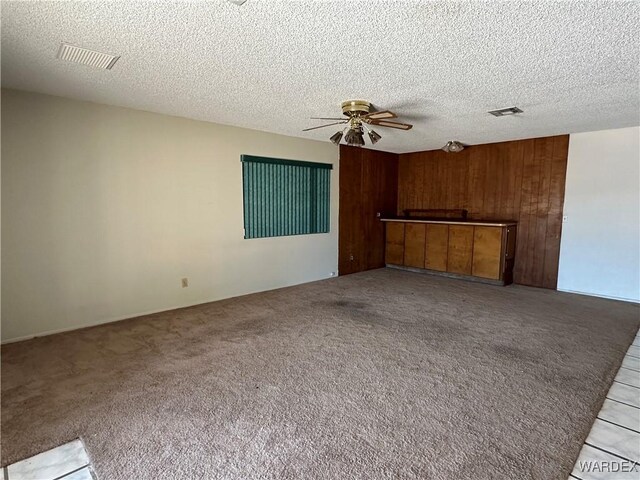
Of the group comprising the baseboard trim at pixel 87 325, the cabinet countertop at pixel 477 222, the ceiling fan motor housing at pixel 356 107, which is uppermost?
the ceiling fan motor housing at pixel 356 107

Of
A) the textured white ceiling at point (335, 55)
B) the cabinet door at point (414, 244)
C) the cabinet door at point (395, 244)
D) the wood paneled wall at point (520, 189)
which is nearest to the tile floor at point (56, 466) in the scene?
the textured white ceiling at point (335, 55)

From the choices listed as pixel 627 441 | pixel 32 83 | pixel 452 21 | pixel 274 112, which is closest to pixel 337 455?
pixel 627 441

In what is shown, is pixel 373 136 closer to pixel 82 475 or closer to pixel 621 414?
pixel 621 414

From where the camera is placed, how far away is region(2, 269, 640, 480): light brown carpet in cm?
171

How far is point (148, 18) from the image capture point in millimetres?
1904

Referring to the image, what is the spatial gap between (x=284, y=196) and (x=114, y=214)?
2233mm

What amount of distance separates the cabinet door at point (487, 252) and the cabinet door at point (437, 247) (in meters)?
0.49

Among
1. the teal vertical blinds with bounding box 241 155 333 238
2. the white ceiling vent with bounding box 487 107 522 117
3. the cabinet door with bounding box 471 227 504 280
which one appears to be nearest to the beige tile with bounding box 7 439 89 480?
the teal vertical blinds with bounding box 241 155 333 238

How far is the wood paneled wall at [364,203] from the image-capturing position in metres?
6.04

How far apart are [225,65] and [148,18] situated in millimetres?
693

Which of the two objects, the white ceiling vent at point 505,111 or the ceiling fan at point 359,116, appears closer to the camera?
the ceiling fan at point 359,116

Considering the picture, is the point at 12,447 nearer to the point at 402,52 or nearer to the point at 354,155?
the point at 402,52

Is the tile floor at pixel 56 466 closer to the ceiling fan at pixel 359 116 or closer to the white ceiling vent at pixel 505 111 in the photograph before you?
the ceiling fan at pixel 359 116

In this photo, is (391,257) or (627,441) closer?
(627,441)
